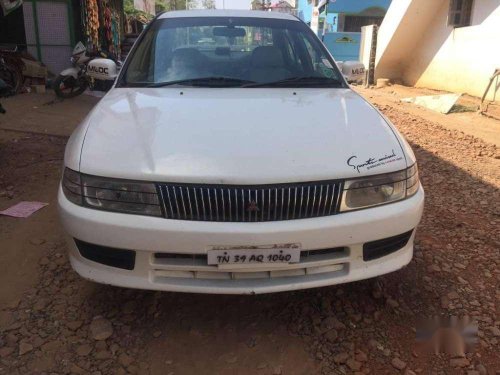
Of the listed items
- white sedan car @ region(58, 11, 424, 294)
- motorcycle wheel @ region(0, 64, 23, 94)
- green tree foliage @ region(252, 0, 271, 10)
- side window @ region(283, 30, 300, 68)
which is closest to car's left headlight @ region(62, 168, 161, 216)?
white sedan car @ region(58, 11, 424, 294)

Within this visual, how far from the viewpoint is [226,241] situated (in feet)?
6.98

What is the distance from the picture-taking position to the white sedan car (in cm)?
215

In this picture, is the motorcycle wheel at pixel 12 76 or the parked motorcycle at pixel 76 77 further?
the motorcycle wheel at pixel 12 76

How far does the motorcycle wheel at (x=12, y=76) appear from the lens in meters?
8.65

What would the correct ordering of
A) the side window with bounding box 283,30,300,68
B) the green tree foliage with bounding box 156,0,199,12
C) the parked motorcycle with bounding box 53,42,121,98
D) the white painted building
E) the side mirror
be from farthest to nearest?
the green tree foliage with bounding box 156,0,199,12 < the white painted building < the parked motorcycle with bounding box 53,42,121,98 < the side mirror < the side window with bounding box 283,30,300,68

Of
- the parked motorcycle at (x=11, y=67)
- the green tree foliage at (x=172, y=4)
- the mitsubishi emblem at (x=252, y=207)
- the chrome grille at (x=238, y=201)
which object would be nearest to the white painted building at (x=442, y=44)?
the chrome grille at (x=238, y=201)

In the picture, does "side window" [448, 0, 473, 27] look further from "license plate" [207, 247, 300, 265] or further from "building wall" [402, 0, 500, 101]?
"license plate" [207, 247, 300, 265]

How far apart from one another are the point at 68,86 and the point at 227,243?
25.3 feet

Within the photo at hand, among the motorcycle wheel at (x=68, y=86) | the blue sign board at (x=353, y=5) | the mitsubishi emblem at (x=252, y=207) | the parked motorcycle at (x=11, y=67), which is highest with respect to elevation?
the blue sign board at (x=353, y=5)

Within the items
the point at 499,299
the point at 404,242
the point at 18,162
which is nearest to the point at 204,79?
the point at 404,242

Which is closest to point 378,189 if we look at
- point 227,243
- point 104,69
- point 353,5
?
point 227,243

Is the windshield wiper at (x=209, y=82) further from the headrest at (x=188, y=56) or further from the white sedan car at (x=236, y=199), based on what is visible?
the white sedan car at (x=236, y=199)

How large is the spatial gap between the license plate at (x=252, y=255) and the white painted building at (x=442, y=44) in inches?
337

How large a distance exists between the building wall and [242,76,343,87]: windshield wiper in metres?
7.15
